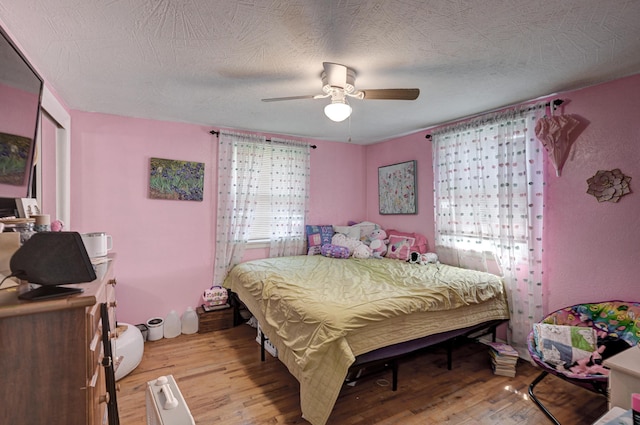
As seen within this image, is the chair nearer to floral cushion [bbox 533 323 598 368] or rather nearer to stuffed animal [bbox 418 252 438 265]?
Result: floral cushion [bbox 533 323 598 368]

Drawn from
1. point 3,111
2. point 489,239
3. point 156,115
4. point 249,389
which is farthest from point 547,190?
point 156,115

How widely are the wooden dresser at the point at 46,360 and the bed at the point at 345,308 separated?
46.0 inches

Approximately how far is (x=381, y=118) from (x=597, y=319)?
250cm

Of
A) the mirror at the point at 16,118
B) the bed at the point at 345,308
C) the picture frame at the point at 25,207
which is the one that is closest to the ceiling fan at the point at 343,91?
the bed at the point at 345,308

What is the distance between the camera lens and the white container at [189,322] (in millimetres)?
3314

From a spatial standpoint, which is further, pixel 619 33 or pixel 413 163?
pixel 413 163

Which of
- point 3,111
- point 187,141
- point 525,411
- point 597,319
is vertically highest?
point 187,141

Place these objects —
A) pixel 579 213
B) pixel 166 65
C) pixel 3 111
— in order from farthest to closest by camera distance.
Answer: pixel 579 213 < pixel 166 65 < pixel 3 111

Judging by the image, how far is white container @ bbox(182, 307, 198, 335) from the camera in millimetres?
3314

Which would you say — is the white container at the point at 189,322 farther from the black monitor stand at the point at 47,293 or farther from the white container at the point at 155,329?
the black monitor stand at the point at 47,293

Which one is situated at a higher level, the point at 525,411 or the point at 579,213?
the point at 579,213

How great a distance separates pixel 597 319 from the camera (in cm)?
223

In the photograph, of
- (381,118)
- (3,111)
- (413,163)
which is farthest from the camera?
(413,163)

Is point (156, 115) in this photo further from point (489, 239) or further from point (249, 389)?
point (489, 239)
